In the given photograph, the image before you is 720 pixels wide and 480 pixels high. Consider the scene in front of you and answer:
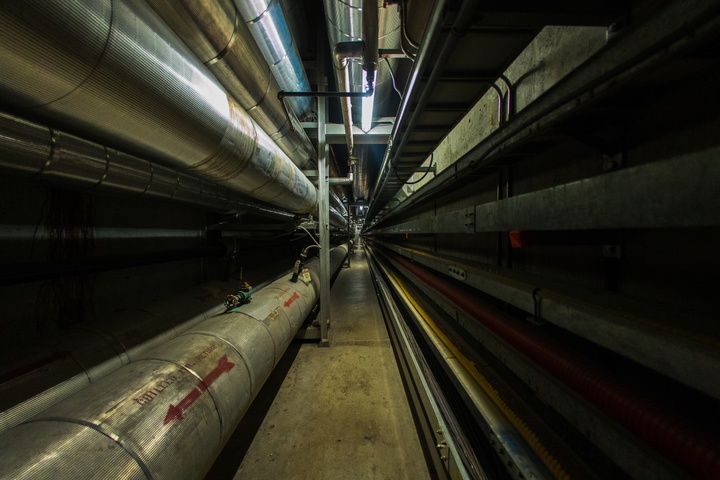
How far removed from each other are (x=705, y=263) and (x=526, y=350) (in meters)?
0.44

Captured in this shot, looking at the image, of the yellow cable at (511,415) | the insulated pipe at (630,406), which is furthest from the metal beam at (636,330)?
the yellow cable at (511,415)

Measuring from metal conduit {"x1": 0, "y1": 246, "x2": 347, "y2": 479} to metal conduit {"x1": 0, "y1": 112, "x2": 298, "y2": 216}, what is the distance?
1.92 feet

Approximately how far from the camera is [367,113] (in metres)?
1.67

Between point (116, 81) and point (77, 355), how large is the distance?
81 centimetres

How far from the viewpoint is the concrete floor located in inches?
44.0

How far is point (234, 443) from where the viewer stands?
4.11 ft

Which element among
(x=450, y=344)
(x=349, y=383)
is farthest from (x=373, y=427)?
(x=450, y=344)

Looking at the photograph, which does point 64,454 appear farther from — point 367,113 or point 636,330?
point 367,113

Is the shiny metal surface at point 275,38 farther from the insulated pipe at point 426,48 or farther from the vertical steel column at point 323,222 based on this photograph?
the insulated pipe at point 426,48

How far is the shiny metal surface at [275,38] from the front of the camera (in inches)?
40.4

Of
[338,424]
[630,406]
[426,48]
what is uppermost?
[426,48]

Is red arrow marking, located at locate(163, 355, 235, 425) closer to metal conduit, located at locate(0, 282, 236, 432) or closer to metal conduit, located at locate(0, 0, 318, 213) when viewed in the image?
metal conduit, located at locate(0, 282, 236, 432)

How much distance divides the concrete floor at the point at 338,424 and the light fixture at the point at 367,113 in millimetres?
1828

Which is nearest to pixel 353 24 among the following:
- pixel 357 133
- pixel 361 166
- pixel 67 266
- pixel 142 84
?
pixel 357 133
